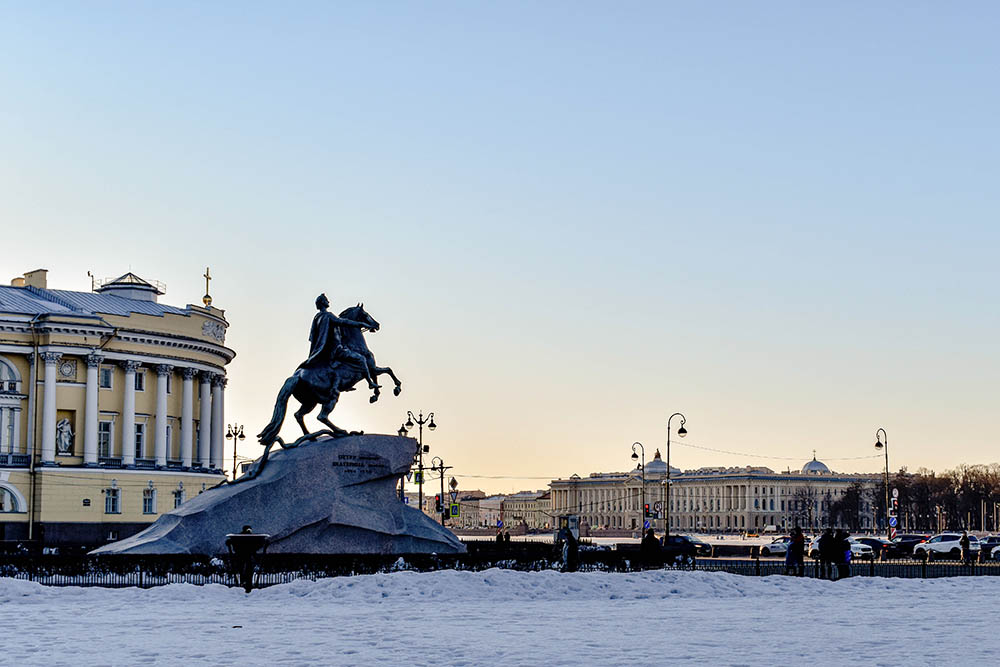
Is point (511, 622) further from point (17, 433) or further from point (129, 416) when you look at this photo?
point (129, 416)

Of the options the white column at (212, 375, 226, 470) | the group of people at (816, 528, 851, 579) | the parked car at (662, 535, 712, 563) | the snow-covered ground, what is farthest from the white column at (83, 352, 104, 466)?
the snow-covered ground

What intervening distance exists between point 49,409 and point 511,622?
182 ft

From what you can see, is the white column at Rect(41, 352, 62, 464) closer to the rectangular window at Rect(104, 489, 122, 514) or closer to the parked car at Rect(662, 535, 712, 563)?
the rectangular window at Rect(104, 489, 122, 514)

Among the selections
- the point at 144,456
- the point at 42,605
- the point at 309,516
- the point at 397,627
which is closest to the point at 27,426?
the point at 144,456

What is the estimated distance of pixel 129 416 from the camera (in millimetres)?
75000

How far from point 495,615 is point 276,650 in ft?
19.7

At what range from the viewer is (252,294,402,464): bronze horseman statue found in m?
31.5

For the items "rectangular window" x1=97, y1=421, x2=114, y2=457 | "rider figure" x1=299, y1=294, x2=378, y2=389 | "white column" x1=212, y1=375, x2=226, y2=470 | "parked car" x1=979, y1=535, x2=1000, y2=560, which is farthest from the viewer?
"white column" x1=212, y1=375, x2=226, y2=470

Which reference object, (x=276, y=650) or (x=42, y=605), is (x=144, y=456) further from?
(x=276, y=650)

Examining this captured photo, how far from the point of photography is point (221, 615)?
21500mm

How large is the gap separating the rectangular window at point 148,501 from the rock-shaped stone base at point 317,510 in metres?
45.4

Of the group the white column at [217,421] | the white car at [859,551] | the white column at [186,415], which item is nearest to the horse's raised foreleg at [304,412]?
the white car at [859,551]

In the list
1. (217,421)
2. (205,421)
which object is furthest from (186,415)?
(217,421)

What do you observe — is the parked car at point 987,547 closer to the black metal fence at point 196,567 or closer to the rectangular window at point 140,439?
the black metal fence at point 196,567
